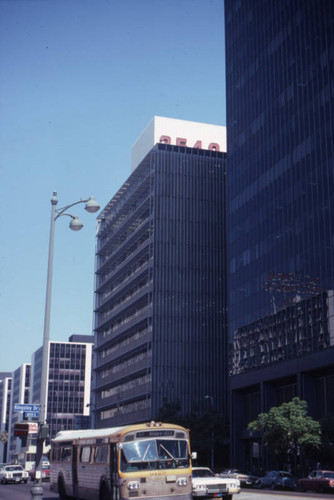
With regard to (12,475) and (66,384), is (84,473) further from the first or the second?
(66,384)

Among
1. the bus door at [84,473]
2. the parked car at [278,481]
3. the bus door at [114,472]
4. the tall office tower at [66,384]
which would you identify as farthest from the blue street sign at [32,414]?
the tall office tower at [66,384]

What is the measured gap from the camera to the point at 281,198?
76.3m

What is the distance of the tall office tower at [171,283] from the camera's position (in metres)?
99.0

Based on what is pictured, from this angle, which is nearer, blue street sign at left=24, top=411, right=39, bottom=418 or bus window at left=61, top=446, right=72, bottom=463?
blue street sign at left=24, top=411, right=39, bottom=418

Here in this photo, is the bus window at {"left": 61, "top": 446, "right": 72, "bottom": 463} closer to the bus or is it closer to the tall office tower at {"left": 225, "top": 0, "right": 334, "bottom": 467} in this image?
the bus

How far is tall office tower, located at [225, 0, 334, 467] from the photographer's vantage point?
68.3 meters

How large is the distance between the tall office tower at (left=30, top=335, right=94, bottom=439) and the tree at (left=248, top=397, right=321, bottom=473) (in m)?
125

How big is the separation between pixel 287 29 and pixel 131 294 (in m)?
52.2

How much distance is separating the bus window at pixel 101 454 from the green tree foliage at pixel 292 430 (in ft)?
116

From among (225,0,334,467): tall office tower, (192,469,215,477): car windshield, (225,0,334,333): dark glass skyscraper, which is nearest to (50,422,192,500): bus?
(192,469,215,477): car windshield

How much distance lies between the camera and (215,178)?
355 ft

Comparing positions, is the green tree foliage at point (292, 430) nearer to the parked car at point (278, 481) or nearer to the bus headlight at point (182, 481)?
the parked car at point (278, 481)

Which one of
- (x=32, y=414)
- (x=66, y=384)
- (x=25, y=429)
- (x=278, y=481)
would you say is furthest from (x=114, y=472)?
(x=66, y=384)

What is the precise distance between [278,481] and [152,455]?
34.0 metres
